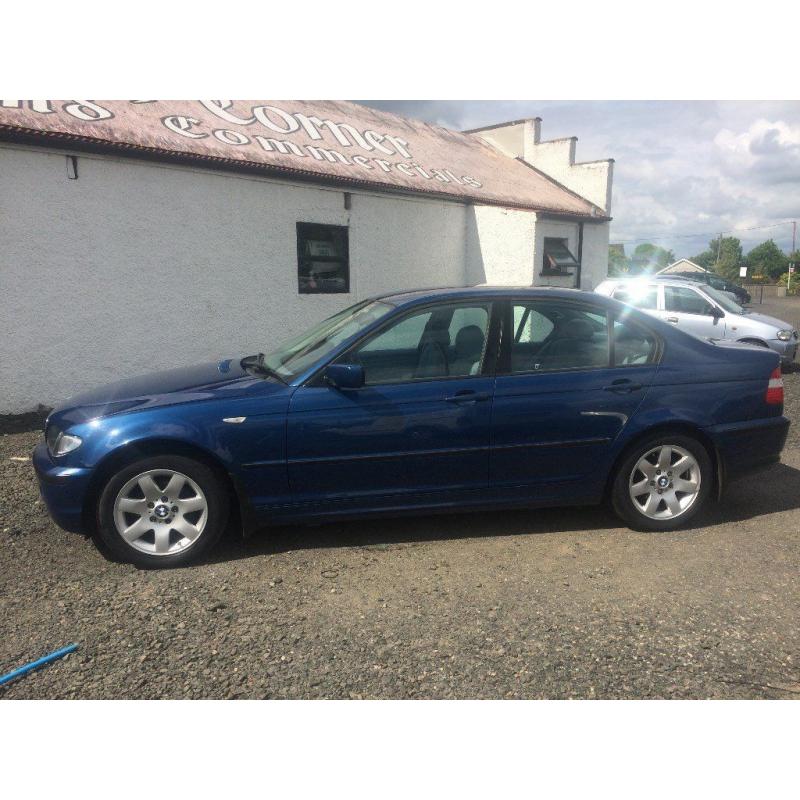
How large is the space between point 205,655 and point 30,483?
308cm

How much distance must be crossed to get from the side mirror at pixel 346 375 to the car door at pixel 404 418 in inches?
3.7

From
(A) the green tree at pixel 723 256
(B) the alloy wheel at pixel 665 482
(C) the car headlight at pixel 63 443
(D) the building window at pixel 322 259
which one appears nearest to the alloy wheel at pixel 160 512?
(C) the car headlight at pixel 63 443

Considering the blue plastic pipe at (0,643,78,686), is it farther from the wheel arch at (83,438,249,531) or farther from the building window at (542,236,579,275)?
the building window at (542,236,579,275)

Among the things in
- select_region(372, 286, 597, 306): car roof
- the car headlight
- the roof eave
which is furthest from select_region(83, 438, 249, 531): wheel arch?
the roof eave

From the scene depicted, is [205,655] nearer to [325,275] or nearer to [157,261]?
[157,261]

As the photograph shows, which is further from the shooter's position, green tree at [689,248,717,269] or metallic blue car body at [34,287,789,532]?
green tree at [689,248,717,269]

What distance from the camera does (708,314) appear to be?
10586 mm

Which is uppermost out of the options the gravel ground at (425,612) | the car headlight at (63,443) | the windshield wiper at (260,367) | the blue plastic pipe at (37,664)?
the windshield wiper at (260,367)

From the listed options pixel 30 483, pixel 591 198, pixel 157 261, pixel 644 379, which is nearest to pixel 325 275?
pixel 157 261

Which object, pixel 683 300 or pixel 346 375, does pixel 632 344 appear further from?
pixel 683 300

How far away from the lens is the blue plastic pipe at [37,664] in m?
2.61

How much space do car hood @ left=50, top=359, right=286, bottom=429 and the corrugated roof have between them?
15.1 feet

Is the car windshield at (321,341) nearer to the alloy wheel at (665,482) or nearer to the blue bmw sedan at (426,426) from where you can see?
the blue bmw sedan at (426,426)

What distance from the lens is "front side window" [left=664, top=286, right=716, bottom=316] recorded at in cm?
1069
